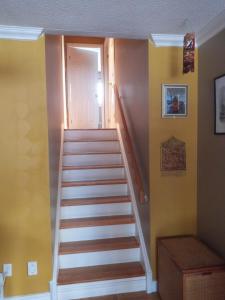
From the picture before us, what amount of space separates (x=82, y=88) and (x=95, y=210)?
11.1ft

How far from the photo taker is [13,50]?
6.29 ft

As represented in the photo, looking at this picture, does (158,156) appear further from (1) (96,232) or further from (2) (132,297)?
(2) (132,297)

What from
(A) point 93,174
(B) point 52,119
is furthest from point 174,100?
(A) point 93,174

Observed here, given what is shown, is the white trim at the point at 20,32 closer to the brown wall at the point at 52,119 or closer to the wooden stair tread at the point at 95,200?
the brown wall at the point at 52,119

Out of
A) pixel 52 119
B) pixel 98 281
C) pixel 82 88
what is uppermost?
pixel 82 88

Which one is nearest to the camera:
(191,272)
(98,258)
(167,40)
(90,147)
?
(191,272)

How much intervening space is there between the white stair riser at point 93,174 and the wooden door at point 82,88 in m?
2.24

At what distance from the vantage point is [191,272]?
1.63m

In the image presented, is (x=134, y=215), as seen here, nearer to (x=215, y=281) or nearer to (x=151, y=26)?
(x=215, y=281)

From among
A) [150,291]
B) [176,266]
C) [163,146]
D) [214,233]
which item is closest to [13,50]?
[163,146]

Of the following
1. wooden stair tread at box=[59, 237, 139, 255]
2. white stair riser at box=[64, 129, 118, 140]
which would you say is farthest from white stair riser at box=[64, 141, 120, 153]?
wooden stair tread at box=[59, 237, 139, 255]

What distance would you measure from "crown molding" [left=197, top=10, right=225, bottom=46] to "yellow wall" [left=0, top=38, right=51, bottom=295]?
1.31 meters

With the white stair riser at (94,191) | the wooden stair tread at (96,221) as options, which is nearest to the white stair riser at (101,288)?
the wooden stair tread at (96,221)

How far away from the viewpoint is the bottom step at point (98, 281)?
2.10 metres
